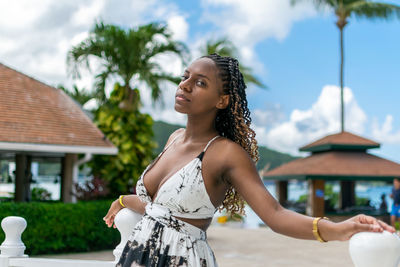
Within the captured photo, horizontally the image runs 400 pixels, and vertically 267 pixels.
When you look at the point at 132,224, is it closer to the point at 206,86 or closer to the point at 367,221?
the point at 206,86

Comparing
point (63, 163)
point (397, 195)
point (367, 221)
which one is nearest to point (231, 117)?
point (367, 221)

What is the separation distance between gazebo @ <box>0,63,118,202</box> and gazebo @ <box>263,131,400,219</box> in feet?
30.3

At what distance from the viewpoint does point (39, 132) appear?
12930 mm

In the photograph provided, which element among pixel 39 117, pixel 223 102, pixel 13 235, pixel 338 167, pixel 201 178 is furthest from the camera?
pixel 338 167

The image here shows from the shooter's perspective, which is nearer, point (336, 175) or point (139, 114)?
point (139, 114)

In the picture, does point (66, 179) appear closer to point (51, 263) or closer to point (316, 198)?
point (316, 198)

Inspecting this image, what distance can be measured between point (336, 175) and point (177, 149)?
60.4 ft

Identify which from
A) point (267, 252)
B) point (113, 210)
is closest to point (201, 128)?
point (113, 210)

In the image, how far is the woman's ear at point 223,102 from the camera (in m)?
2.01

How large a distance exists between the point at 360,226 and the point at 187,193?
604 millimetres

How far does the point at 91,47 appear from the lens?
48.7ft

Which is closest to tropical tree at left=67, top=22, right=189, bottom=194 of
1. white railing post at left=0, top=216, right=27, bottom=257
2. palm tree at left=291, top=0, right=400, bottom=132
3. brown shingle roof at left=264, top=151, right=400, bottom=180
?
brown shingle roof at left=264, top=151, right=400, bottom=180

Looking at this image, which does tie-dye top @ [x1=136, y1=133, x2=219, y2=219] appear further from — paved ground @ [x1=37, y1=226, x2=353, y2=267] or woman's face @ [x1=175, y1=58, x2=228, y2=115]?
paved ground @ [x1=37, y1=226, x2=353, y2=267]

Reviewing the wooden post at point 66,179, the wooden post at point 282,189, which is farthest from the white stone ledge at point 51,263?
the wooden post at point 282,189
